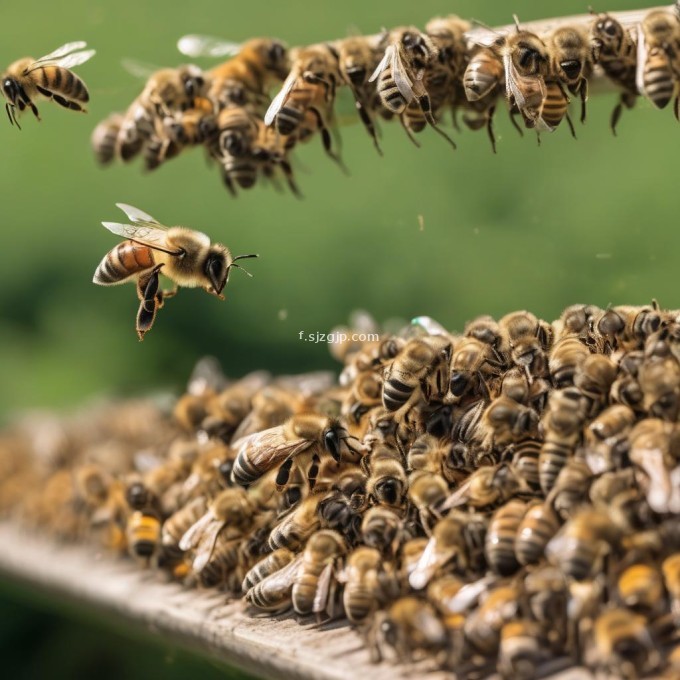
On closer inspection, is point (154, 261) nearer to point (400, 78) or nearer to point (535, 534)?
point (400, 78)

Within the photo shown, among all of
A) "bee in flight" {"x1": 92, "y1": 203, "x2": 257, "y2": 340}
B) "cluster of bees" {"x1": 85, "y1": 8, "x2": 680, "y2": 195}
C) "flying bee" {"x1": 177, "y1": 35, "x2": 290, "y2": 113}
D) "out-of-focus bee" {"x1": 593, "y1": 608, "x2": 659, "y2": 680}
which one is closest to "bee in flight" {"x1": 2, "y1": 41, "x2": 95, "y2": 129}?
"cluster of bees" {"x1": 85, "y1": 8, "x2": 680, "y2": 195}

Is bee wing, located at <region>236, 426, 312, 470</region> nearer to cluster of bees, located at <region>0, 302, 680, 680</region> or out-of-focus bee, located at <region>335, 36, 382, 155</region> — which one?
cluster of bees, located at <region>0, 302, 680, 680</region>

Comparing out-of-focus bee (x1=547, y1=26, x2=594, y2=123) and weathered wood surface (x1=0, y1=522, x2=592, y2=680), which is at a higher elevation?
out-of-focus bee (x1=547, y1=26, x2=594, y2=123)

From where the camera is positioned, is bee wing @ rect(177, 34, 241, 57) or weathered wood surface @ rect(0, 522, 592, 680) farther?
bee wing @ rect(177, 34, 241, 57)

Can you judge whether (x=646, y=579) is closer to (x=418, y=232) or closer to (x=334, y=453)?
(x=334, y=453)

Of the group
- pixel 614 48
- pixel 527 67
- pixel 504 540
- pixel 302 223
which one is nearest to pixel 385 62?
pixel 527 67

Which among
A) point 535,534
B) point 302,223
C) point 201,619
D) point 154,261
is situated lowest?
point 201,619

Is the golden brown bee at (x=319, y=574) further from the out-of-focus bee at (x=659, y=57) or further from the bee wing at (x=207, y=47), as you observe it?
the bee wing at (x=207, y=47)
